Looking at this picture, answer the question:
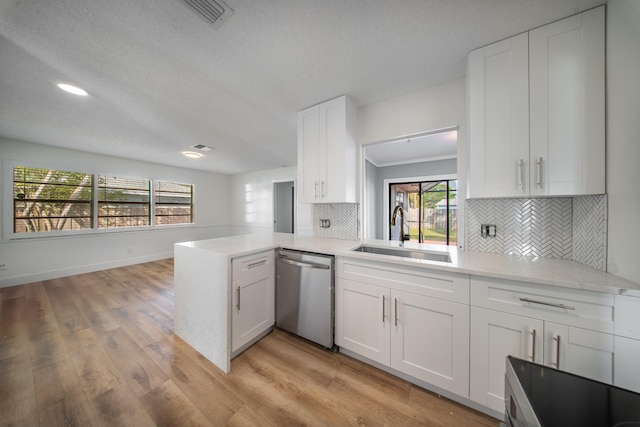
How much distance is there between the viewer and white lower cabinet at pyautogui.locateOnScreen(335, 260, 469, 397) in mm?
1291

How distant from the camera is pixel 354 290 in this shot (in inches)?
65.7

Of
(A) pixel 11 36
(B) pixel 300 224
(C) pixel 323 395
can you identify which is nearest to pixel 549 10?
(C) pixel 323 395

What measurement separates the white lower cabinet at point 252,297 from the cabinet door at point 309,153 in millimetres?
816

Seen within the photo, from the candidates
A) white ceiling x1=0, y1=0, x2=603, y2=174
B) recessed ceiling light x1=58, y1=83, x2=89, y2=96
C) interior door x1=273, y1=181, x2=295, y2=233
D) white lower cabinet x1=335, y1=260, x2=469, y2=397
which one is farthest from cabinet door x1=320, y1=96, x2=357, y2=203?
interior door x1=273, y1=181, x2=295, y2=233

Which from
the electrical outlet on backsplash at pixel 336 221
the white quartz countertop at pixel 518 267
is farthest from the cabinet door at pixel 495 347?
the electrical outlet on backsplash at pixel 336 221

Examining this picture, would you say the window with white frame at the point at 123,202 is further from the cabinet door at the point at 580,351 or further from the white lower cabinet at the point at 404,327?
the cabinet door at the point at 580,351

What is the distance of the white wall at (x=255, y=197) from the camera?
577cm

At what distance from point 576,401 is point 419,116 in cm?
211

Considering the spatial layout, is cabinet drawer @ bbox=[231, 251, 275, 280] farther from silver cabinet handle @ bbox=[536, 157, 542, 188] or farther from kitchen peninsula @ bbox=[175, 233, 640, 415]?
silver cabinet handle @ bbox=[536, 157, 542, 188]

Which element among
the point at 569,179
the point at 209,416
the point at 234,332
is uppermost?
the point at 569,179

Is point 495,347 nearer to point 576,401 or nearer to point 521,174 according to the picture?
point 576,401

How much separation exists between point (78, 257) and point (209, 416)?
4743 millimetres

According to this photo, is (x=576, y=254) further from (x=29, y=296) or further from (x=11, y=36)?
(x=29, y=296)

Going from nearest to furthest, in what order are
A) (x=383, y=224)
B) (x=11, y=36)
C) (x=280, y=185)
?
(x=11, y=36) → (x=383, y=224) → (x=280, y=185)
